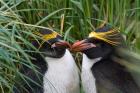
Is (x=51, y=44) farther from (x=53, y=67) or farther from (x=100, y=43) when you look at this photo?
(x=100, y=43)

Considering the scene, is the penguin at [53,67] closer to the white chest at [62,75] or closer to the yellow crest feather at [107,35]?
the white chest at [62,75]

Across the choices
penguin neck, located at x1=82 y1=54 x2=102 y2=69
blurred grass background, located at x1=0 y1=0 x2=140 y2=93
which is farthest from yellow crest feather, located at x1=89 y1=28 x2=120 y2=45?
blurred grass background, located at x1=0 y1=0 x2=140 y2=93

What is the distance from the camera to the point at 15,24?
269 centimetres

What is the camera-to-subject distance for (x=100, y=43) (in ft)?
9.36

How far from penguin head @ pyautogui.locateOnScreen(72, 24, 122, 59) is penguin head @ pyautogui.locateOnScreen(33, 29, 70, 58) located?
112mm

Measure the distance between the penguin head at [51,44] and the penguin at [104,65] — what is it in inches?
4.6

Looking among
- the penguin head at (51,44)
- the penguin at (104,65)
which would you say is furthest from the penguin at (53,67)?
the penguin at (104,65)

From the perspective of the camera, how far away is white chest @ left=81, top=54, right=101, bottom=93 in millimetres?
2748

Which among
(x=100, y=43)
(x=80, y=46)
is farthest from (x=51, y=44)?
(x=100, y=43)

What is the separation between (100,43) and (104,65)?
0.53 feet

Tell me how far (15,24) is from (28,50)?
19cm

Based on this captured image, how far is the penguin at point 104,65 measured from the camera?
8.95 feet

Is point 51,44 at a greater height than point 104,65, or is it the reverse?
point 51,44

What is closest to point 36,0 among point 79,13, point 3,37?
point 79,13
